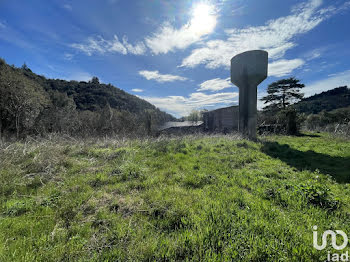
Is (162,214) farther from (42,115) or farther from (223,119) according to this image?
(223,119)

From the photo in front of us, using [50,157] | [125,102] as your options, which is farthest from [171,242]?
[125,102]

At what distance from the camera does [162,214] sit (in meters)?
2.09

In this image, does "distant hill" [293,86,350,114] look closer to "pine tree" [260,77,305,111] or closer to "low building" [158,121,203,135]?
"pine tree" [260,77,305,111]

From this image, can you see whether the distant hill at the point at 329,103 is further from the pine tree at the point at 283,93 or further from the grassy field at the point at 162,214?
the grassy field at the point at 162,214

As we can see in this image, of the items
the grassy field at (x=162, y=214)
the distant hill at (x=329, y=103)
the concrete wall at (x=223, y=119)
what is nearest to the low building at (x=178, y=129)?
the concrete wall at (x=223, y=119)

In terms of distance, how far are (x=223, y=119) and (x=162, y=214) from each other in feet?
78.3

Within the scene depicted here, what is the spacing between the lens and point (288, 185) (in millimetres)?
2848

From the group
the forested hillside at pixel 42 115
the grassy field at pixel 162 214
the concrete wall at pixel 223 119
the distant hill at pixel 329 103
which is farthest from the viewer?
the distant hill at pixel 329 103

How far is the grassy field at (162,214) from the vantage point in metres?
1.43

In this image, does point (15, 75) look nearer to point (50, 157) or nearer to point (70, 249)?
point (50, 157)

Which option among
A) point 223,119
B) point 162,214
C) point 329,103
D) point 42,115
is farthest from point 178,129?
point 329,103

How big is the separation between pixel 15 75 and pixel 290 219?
19693 mm

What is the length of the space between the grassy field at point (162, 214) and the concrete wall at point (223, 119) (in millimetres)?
19666

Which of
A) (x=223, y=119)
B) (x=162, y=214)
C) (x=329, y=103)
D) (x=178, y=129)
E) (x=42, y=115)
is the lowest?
(x=162, y=214)
